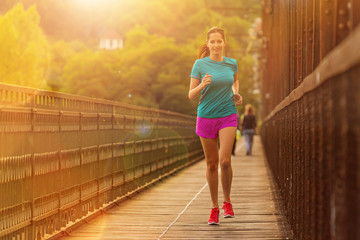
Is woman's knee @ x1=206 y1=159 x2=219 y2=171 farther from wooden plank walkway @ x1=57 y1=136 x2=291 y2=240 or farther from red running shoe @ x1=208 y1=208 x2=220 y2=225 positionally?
wooden plank walkway @ x1=57 y1=136 x2=291 y2=240

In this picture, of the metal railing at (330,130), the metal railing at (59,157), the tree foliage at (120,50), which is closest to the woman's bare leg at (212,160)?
the metal railing at (59,157)

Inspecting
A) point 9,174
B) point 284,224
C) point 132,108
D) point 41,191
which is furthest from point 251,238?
point 132,108

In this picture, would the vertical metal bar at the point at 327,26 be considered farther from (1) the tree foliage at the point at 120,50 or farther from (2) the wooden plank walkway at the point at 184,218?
(1) the tree foliage at the point at 120,50

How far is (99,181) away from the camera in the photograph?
9211 millimetres

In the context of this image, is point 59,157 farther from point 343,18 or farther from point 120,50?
point 120,50

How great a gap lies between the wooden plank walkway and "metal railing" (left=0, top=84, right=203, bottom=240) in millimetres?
288

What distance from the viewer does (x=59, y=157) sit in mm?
7180

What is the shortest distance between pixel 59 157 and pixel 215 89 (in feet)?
5.54

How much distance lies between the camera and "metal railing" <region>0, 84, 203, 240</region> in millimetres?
5742

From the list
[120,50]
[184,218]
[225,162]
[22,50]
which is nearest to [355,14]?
[225,162]

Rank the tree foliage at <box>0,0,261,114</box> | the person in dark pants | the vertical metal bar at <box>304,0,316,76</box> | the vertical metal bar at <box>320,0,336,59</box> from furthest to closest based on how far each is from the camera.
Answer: the tree foliage at <box>0,0,261,114</box>, the person in dark pants, the vertical metal bar at <box>304,0,316,76</box>, the vertical metal bar at <box>320,0,336,59</box>

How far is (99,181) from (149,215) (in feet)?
2.38

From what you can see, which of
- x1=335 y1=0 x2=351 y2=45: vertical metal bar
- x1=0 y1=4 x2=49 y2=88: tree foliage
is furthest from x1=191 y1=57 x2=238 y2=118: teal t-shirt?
x1=0 y1=4 x2=49 y2=88: tree foliage

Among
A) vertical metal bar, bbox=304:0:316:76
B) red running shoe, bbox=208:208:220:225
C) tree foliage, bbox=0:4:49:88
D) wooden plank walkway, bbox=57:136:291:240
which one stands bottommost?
wooden plank walkway, bbox=57:136:291:240
